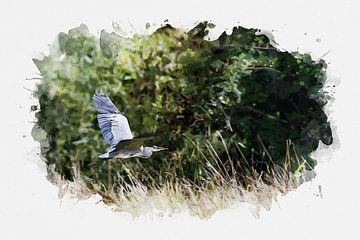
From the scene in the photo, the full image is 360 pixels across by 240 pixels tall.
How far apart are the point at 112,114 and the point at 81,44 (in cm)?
131

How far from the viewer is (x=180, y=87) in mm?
7816

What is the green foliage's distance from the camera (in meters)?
7.71

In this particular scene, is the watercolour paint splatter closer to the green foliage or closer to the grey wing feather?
the green foliage

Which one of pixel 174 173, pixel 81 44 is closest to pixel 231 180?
pixel 174 173

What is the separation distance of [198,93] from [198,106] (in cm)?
12

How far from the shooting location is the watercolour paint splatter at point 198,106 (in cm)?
769

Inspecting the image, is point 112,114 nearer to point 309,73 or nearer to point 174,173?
point 174,173

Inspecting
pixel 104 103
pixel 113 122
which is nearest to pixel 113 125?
pixel 113 122

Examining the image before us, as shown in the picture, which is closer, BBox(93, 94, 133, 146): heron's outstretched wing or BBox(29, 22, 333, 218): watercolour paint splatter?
BBox(93, 94, 133, 146): heron's outstretched wing

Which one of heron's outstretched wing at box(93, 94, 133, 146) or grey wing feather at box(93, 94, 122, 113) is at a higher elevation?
grey wing feather at box(93, 94, 122, 113)

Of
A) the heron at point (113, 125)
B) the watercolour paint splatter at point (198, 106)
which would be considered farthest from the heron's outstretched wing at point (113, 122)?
the watercolour paint splatter at point (198, 106)

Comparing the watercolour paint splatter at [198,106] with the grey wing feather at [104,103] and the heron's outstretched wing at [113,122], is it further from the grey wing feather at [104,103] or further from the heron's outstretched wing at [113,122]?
the grey wing feather at [104,103]

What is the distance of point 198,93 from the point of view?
7.80 meters

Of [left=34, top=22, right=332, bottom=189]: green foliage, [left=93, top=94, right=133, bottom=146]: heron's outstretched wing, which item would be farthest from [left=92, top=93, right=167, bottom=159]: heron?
[left=34, top=22, right=332, bottom=189]: green foliage
